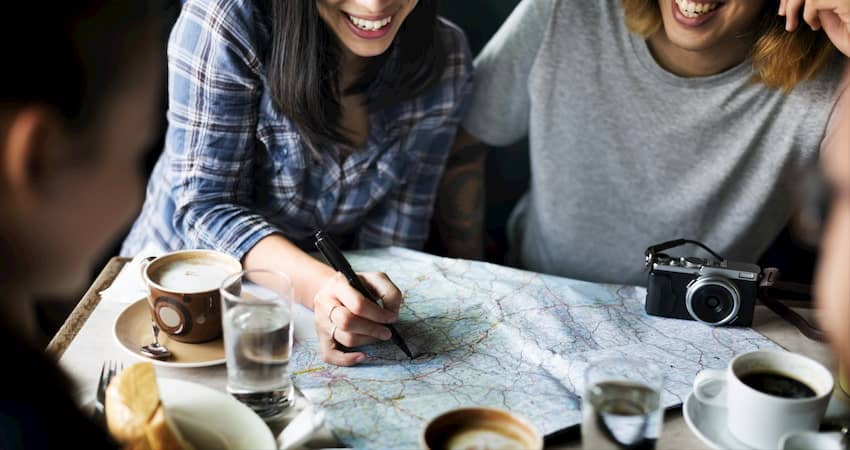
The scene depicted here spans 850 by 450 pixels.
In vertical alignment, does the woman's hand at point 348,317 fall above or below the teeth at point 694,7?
below

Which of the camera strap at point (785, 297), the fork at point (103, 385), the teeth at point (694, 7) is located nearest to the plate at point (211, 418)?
the fork at point (103, 385)

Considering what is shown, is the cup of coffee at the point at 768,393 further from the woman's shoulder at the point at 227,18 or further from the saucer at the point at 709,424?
the woman's shoulder at the point at 227,18

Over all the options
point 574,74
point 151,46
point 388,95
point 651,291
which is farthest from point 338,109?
point 151,46

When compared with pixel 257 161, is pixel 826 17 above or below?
above

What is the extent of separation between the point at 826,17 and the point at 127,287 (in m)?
1.17

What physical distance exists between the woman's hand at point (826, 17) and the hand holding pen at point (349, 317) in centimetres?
80

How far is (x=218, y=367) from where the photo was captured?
41.4 inches

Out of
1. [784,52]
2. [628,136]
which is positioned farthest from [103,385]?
[784,52]

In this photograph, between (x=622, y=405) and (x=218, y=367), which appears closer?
(x=622, y=405)

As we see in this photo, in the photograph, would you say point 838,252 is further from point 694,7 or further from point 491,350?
point 694,7

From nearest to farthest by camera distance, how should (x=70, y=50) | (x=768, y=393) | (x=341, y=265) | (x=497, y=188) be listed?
(x=70, y=50) → (x=768, y=393) → (x=341, y=265) → (x=497, y=188)

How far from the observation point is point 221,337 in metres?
1.10

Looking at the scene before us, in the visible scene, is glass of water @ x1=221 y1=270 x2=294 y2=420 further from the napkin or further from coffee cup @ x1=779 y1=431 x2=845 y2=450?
coffee cup @ x1=779 y1=431 x2=845 y2=450

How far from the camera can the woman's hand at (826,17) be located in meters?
1.34
